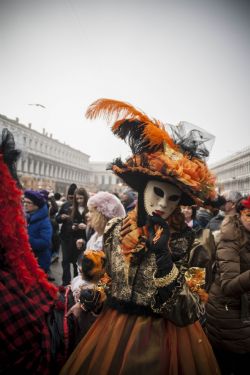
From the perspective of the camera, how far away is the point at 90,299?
5.63 feet

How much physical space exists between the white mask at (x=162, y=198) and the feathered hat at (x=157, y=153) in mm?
62

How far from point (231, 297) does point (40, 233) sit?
322 cm

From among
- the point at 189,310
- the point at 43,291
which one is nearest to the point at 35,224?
the point at 43,291

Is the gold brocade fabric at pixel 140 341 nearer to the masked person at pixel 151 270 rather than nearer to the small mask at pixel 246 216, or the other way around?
the masked person at pixel 151 270

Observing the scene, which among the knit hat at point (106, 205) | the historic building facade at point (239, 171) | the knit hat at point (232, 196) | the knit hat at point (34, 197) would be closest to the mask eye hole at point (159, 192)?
the knit hat at point (106, 205)

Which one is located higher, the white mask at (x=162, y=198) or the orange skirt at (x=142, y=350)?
the white mask at (x=162, y=198)

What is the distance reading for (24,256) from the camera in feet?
4.52

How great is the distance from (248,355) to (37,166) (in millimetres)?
74475

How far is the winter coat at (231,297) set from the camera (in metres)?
2.36

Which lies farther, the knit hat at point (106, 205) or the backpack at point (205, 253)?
the knit hat at point (106, 205)

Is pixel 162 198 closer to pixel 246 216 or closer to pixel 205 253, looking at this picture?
pixel 205 253

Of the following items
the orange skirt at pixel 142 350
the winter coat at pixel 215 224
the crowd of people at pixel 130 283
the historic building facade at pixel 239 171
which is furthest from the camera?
the historic building facade at pixel 239 171

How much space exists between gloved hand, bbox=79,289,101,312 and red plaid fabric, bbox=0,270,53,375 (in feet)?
1.41

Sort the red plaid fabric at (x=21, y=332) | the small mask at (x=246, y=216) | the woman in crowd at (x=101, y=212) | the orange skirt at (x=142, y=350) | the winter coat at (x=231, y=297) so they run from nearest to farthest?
the red plaid fabric at (x=21, y=332) < the orange skirt at (x=142, y=350) < the winter coat at (x=231, y=297) < the small mask at (x=246, y=216) < the woman in crowd at (x=101, y=212)
